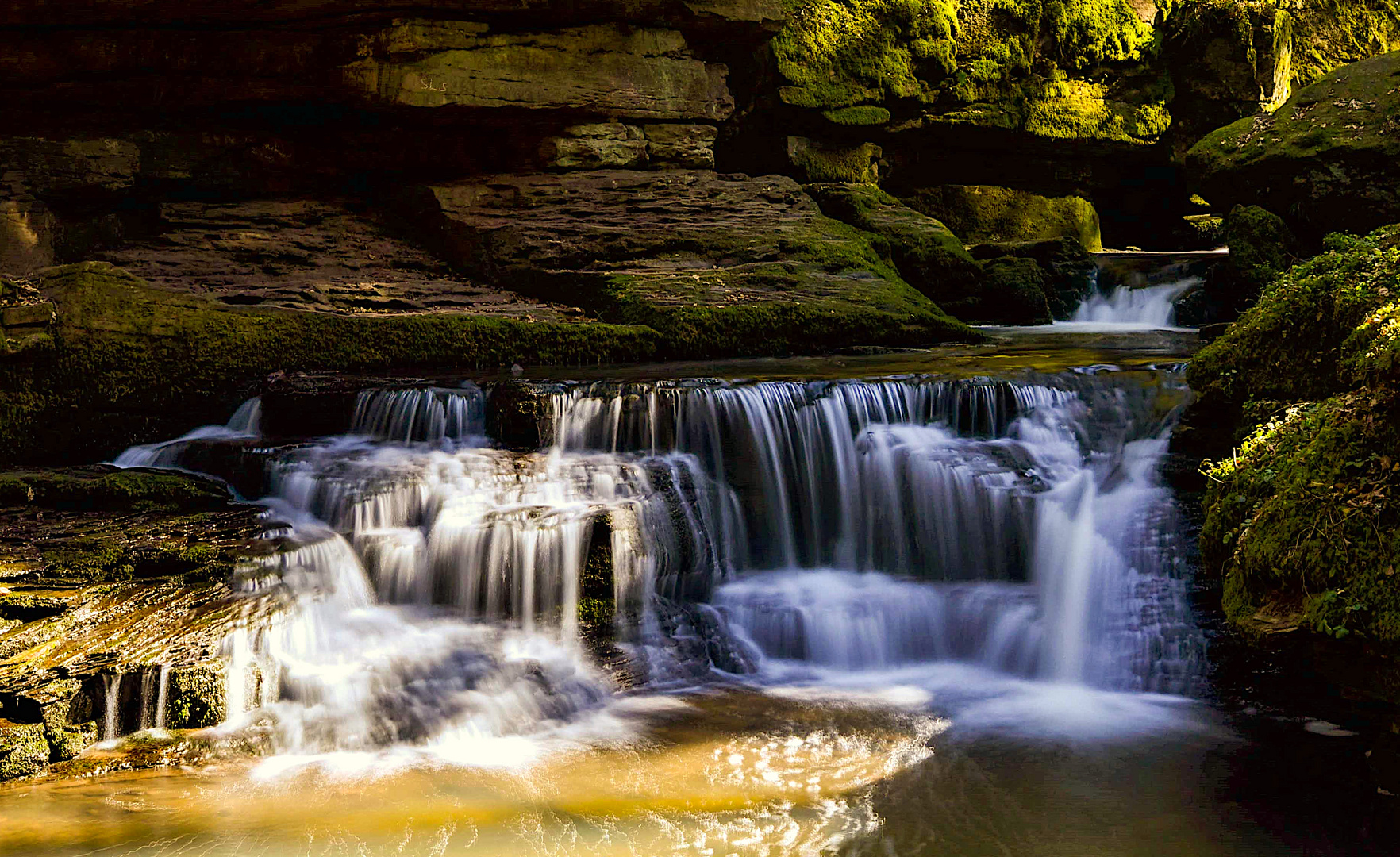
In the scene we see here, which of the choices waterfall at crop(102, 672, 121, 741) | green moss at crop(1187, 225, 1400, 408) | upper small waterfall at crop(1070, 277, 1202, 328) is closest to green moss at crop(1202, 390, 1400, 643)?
green moss at crop(1187, 225, 1400, 408)

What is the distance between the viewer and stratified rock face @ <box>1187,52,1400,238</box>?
12438 millimetres

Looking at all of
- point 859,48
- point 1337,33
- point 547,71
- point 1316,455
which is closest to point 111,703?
point 1316,455

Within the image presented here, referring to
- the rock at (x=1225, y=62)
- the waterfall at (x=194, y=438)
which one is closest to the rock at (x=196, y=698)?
the waterfall at (x=194, y=438)

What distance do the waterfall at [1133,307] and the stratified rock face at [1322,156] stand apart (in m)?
1.40

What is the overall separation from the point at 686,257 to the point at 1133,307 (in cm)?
569

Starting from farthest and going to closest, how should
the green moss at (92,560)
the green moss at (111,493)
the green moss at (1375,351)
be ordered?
1. the green moss at (111,493)
2. the green moss at (92,560)
3. the green moss at (1375,351)

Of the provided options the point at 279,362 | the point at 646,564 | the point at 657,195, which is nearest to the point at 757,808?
the point at 646,564

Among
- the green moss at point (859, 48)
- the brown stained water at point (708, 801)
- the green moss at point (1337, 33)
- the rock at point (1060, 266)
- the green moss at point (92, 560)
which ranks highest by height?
the green moss at point (1337, 33)

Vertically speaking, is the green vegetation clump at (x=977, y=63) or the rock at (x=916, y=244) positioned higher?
the green vegetation clump at (x=977, y=63)

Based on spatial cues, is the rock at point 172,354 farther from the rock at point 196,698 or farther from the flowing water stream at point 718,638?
the rock at point 196,698

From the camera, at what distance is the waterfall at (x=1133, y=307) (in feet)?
43.0

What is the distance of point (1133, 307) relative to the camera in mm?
13523

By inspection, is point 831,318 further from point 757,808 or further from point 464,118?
point 757,808

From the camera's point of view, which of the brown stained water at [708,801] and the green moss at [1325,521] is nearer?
the brown stained water at [708,801]
